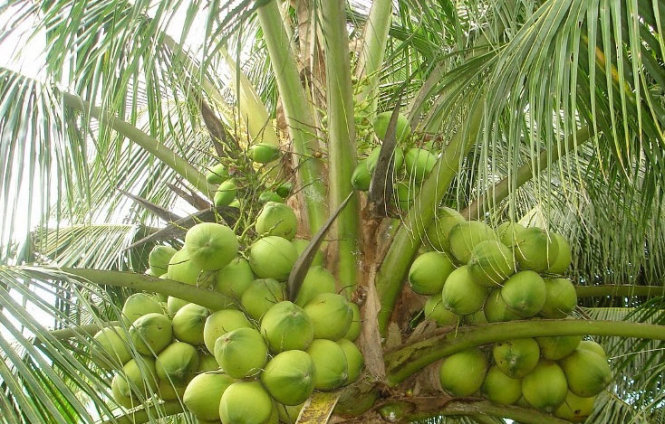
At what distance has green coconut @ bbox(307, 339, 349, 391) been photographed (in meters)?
2.12

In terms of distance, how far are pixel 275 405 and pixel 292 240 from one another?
54 cm

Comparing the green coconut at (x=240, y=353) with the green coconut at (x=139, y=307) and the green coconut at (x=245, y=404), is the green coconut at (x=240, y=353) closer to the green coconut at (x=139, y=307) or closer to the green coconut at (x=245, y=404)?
the green coconut at (x=245, y=404)

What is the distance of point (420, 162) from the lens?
2.38m

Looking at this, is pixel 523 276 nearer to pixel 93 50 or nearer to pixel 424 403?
pixel 424 403

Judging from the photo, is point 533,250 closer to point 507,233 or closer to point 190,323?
point 507,233

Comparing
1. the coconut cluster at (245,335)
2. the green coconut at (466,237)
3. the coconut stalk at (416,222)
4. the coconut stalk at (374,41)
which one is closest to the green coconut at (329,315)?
the coconut cluster at (245,335)

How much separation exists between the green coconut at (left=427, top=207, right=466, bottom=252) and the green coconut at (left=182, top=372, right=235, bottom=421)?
700mm

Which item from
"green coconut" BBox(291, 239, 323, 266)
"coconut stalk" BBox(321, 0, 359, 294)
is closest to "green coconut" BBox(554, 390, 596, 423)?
"coconut stalk" BBox(321, 0, 359, 294)

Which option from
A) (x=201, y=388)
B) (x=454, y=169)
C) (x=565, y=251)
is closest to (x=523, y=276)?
(x=565, y=251)

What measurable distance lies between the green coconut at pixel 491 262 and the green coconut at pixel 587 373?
1.14 feet

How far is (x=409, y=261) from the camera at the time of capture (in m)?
2.46

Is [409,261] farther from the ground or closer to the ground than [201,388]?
farther from the ground

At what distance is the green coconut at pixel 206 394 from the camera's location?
212 cm

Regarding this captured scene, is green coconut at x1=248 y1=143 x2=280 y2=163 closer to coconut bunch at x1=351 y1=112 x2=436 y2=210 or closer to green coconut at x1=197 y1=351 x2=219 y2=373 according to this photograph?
coconut bunch at x1=351 y1=112 x2=436 y2=210
